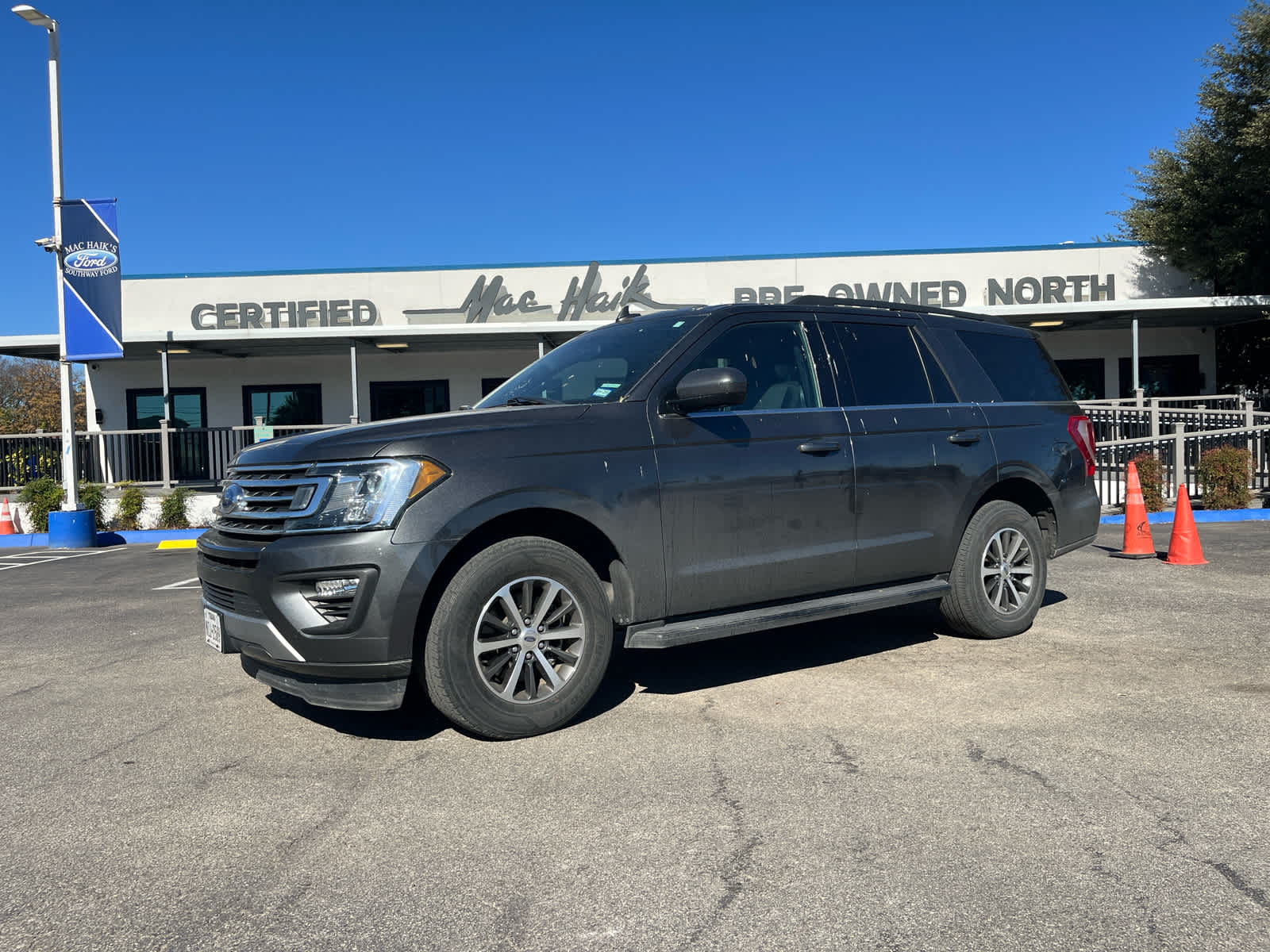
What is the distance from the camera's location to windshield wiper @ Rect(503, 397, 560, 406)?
193 inches

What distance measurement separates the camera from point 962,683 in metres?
5.02

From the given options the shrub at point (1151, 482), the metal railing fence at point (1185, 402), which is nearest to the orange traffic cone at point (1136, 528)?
the shrub at point (1151, 482)

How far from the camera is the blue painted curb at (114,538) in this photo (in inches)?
592

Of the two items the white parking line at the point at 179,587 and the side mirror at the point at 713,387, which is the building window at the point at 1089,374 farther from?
the side mirror at the point at 713,387

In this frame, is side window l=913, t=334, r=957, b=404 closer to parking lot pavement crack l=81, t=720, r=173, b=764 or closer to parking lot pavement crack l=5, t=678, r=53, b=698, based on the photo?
parking lot pavement crack l=81, t=720, r=173, b=764

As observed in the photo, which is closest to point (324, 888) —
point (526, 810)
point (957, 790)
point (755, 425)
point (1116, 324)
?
point (526, 810)

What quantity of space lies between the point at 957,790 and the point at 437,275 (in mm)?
19839

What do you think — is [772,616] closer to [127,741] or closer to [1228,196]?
[127,741]

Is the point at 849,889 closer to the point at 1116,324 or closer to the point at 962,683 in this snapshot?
the point at 962,683

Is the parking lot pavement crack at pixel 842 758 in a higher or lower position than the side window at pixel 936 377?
lower

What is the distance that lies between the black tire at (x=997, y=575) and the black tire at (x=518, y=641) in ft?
8.15

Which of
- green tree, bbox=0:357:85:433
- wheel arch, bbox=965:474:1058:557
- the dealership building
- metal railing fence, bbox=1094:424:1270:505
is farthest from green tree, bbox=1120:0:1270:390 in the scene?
green tree, bbox=0:357:85:433

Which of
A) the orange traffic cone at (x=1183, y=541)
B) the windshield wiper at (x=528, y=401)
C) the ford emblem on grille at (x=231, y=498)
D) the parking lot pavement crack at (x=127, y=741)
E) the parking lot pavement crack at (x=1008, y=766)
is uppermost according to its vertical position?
the windshield wiper at (x=528, y=401)

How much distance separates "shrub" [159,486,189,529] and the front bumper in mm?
13074
